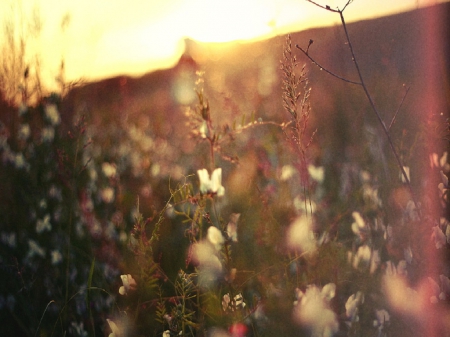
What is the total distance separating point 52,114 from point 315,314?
1.42 m

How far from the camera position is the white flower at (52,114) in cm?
209

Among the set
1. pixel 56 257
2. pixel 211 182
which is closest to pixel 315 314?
pixel 211 182

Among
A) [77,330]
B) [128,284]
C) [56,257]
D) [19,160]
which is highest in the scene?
[19,160]

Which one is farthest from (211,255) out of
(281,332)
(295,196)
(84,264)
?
(84,264)

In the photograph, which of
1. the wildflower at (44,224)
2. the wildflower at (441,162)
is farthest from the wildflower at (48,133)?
the wildflower at (441,162)

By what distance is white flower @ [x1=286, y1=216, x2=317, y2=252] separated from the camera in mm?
1233

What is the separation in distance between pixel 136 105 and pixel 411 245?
177 cm

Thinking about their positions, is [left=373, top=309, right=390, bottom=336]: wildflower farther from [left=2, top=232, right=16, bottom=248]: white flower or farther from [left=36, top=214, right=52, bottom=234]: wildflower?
[left=2, top=232, right=16, bottom=248]: white flower

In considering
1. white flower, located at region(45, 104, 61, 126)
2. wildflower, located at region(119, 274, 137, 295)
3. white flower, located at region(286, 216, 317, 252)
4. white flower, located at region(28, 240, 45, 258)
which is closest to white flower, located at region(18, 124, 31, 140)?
white flower, located at region(45, 104, 61, 126)

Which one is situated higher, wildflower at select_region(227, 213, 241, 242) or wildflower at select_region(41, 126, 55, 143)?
wildflower at select_region(41, 126, 55, 143)

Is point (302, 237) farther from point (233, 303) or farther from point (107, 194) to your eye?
point (107, 194)

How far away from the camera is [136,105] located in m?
2.73

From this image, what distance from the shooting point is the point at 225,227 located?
103cm

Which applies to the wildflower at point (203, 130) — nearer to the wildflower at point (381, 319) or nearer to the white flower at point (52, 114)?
the wildflower at point (381, 319)
